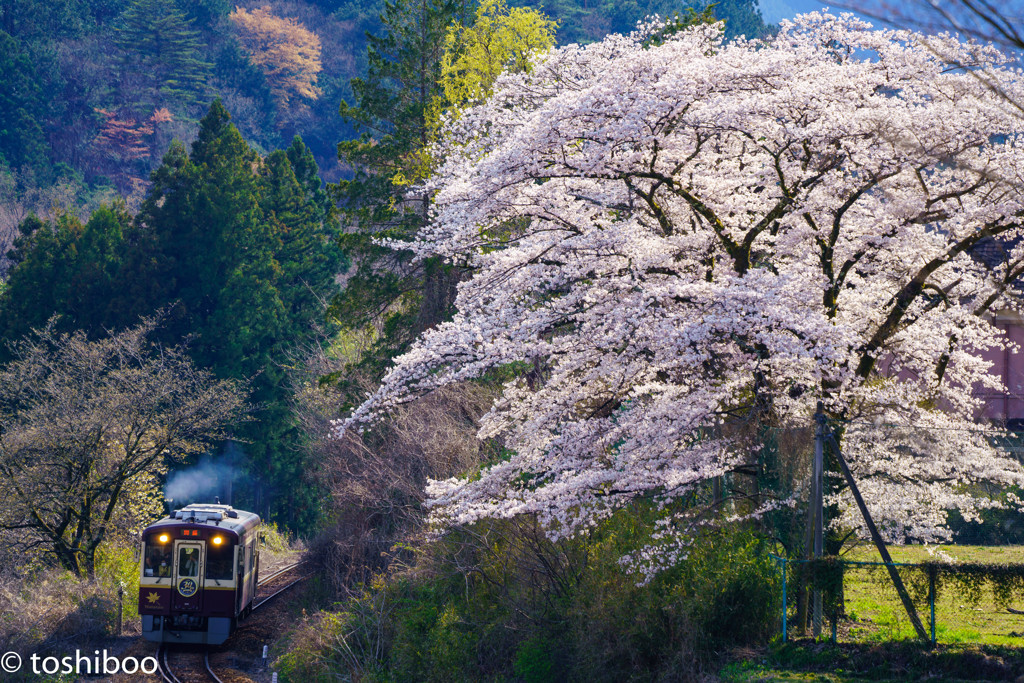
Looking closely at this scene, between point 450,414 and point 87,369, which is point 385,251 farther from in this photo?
point 87,369

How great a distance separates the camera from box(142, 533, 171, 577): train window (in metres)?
15.2

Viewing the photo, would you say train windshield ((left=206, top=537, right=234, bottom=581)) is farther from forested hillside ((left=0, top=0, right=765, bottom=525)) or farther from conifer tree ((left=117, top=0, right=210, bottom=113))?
conifer tree ((left=117, top=0, right=210, bottom=113))

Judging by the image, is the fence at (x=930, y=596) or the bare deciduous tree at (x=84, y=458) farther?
the bare deciduous tree at (x=84, y=458)

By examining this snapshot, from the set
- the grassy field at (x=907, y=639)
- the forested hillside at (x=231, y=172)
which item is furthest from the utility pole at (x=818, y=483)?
the forested hillside at (x=231, y=172)

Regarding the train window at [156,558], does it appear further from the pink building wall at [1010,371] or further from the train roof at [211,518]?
the pink building wall at [1010,371]

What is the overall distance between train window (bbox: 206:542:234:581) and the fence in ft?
33.2

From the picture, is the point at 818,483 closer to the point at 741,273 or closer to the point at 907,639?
the point at 907,639

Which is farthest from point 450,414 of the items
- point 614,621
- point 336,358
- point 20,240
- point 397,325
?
point 20,240

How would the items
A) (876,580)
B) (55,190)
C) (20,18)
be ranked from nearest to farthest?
(876,580) → (55,190) → (20,18)

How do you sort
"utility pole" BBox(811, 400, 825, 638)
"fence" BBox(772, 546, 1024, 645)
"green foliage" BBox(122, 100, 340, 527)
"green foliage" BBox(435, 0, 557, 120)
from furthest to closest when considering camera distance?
1. "green foliage" BBox(122, 100, 340, 527)
2. "green foliage" BBox(435, 0, 557, 120)
3. "utility pole" BBox(811, 400, 825, 638)
4. "fence" BBox(772, 546, 1024, 645)

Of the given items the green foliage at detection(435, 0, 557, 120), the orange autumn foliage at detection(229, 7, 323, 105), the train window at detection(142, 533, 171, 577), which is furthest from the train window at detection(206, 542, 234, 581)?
the orange autumn foliage at detection(229, 7, 323, 105)

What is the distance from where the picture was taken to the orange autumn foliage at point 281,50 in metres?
64.6

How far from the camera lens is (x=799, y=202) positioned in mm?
9609

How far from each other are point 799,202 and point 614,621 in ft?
16.0
